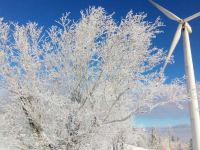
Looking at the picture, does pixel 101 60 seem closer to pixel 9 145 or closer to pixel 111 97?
pixel 111 97

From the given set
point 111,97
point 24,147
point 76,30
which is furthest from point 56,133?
point 76,30

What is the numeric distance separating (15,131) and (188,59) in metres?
12.1

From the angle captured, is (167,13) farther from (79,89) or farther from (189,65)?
(79,89)

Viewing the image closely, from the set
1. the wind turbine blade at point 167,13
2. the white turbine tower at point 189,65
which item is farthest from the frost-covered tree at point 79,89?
the wind turbine blade at point 167,13

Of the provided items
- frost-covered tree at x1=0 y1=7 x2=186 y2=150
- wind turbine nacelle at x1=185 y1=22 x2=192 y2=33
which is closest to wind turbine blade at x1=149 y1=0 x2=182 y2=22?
wind turbine nacelle at x1=185 y1=22 x2=192 y2=33

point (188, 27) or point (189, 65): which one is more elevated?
point (188, 27)

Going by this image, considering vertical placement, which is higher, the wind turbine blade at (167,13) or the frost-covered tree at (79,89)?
the wind turbine blade at (167,13)

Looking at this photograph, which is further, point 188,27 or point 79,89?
point 188,27

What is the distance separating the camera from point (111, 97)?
16312 millimetres

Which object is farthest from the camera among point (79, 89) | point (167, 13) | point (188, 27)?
point (188, 27)

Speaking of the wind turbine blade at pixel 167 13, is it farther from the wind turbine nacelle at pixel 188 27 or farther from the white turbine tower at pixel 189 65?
the wind turbine nacelle at pixel 188 27

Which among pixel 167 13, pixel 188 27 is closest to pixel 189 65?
pixel 188 27

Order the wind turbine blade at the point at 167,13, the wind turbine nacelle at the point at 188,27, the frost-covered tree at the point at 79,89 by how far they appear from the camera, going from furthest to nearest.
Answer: the wind turbine nacelle at the point at 188,27
the wind turbine blade at the point at 167,13
the frost-covered tree at the point at 79,89

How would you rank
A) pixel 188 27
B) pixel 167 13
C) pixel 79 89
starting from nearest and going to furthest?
pixel 79 89, pixel 167 13, pixel 188 27
